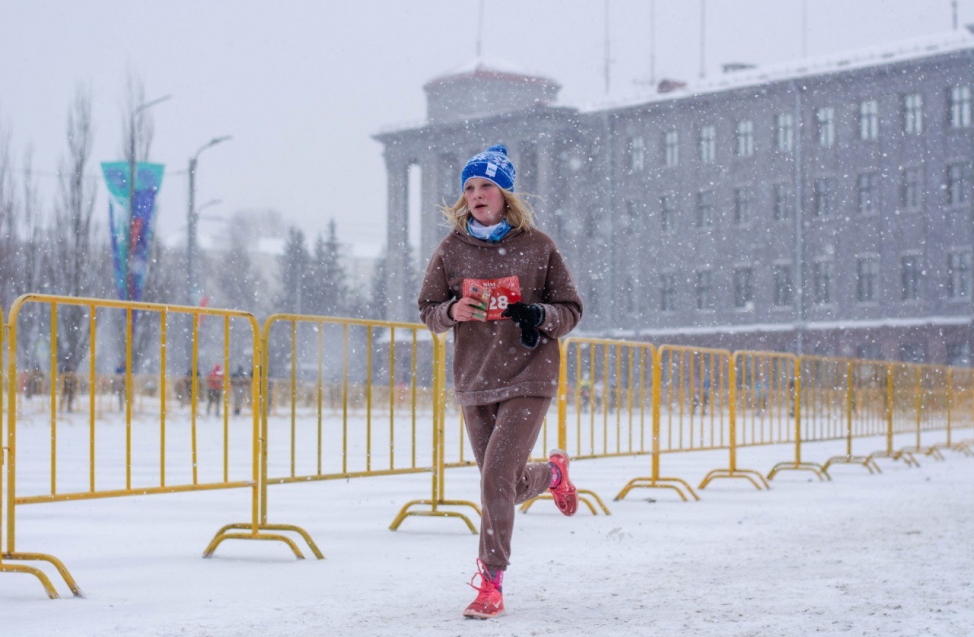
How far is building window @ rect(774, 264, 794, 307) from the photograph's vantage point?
52.0 m

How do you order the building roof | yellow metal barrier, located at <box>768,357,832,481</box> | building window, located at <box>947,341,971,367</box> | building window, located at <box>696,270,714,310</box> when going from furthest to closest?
the building roof → building window, located at <box>696,270,714,310</box> → building window, located at <box>947,341,971,367</box> → yellow metal barrier, located at <box>768,357,832,481</box>

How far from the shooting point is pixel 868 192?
50.7 meters

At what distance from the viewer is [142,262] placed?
92.2 ft

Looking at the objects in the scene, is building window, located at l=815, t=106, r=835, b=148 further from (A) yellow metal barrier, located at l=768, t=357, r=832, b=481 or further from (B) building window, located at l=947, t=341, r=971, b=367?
(A) yellow metal barrier, located at l=768, t=357, r=832, b=481

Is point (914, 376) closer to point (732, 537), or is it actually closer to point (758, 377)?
point (758, 377)

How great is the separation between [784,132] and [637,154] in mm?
7076

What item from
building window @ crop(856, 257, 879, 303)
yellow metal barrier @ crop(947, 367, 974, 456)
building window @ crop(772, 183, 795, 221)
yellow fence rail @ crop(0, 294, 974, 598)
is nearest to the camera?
yellow fence rail @ crop(0, 294, 974, 598)

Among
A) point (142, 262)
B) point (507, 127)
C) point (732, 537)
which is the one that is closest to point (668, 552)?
Result: point (732, 537)

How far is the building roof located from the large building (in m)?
0.11

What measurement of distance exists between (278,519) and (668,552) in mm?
2836

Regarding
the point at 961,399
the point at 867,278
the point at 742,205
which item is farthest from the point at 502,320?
the point at 742,205

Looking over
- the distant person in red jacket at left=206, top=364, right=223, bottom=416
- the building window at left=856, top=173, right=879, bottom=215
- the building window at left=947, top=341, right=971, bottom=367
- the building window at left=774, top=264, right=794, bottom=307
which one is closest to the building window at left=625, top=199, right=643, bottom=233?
the building window at left=774, top=264, right=794, bottom=307

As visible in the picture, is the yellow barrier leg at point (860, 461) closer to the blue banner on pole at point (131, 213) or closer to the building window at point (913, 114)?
the blue banner on pole at point (131, 213)

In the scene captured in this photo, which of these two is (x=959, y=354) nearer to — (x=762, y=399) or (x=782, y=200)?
(x=782, y=200)
